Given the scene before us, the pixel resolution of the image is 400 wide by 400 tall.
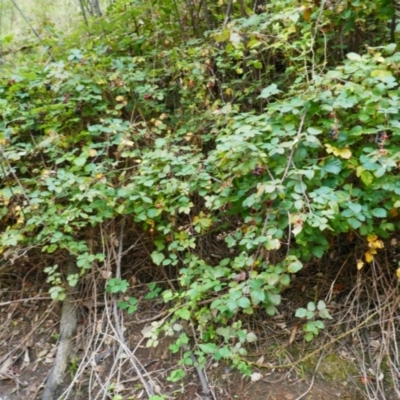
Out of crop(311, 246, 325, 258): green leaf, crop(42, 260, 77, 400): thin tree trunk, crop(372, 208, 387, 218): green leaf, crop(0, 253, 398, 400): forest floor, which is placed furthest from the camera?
crop(42, 260, 77, 400): thin tree trunk

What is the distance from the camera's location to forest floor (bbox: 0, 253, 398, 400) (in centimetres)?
219

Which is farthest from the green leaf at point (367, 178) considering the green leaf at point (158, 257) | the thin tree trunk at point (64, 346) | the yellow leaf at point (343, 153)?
the thin tree trunk at point (64, 346)

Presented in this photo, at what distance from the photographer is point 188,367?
2391 millimetres

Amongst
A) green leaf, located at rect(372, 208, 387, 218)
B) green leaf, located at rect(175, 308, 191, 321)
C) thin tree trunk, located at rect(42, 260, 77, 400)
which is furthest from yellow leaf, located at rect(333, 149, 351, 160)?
thin tree trunk, located at rect(42, 260, 77, 400)

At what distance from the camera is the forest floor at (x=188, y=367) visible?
2186 mm

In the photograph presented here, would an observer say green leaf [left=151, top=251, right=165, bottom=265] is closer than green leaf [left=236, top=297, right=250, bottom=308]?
No

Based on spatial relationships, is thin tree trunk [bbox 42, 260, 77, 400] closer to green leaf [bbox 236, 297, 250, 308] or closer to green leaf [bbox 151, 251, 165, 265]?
green leaf [bbox 151, 251, 165, 265]

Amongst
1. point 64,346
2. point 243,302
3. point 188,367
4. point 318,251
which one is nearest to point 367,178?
point 318,251

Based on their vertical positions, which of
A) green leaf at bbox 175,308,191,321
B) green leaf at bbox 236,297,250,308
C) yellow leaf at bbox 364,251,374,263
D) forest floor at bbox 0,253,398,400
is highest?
green leaf at bbox 236,297,250,308

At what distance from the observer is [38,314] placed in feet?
9.50

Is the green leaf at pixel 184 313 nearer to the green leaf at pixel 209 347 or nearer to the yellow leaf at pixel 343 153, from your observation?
the green leaf at pixel 209 347

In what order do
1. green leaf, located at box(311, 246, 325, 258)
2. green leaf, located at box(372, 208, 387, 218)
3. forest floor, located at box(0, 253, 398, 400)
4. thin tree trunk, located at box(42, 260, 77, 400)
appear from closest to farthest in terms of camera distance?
green leaf, located at box(372, 208, 387, 218) → green leaf, located at box(311, 246, 325, 258) → forest floor, located at box(0, 253, 398, 400) → thin tree trunk, located at box(42, 260, 77, 400)

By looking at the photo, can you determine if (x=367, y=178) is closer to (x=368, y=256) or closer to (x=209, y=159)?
(x=368, y=256)

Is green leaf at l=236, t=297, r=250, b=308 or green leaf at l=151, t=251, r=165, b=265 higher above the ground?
green leaf at l=236, t=297, r=250, b=308
